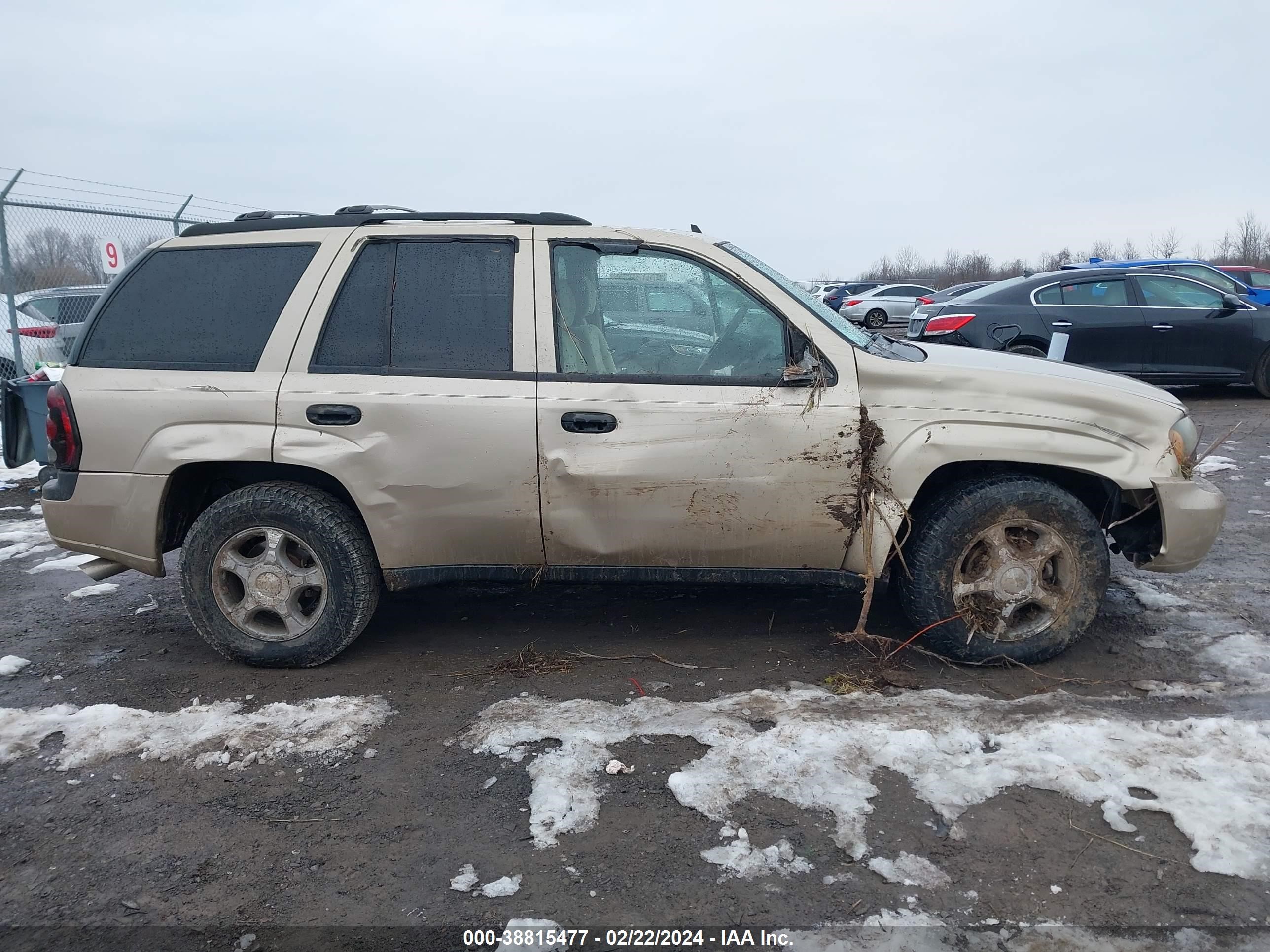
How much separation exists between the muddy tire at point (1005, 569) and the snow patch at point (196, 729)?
7.52 ft

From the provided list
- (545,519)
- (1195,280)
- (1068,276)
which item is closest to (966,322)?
(1068,276)

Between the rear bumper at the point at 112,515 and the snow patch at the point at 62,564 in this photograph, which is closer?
the rear bumper at the point at 112,515


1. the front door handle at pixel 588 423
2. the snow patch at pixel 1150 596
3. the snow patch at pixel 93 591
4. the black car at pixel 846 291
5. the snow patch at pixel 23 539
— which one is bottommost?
the snow patch at pixel 93 591

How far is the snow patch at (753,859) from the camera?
2600mm

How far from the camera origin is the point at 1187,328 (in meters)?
10.3

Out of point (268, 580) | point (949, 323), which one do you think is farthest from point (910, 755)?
point (949, 323)

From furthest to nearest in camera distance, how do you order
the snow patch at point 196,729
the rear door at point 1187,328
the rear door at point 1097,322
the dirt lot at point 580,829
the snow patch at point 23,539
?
the rear door at point 1187,328, the rear door at point 1097,322, the snow patch at point 23,539, the snow patch at point 196,729, the dirt lot at point 580,829

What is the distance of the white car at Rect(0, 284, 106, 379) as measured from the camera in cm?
967

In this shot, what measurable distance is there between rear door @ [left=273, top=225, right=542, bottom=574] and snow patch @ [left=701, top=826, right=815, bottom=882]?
5.13ft

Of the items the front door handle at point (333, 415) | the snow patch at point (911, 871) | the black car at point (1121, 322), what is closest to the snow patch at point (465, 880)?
the snow patch at point (911, 871)

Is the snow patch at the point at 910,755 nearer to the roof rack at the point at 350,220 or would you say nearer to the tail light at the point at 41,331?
the roof rack at the point at 350,220

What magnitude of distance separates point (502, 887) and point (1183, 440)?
328cm

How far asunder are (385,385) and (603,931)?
229 centimetres

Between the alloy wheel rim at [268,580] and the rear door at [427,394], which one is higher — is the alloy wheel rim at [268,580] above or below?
below
